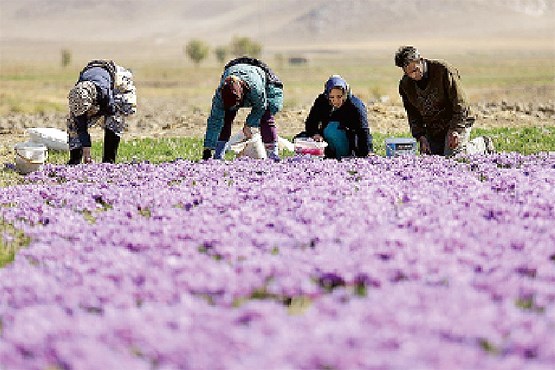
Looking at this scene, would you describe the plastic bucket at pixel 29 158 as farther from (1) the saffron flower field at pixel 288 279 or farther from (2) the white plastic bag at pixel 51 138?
(1) the saffron flower field at pixel 288 279

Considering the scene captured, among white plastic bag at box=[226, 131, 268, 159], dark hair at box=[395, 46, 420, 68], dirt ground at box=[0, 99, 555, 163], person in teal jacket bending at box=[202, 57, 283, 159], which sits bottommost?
dirt ground at box=[0, 99, 555, 163]

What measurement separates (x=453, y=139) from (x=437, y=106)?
0.57 m

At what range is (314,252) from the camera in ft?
18.2

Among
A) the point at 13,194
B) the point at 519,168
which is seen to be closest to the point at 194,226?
the point at 13,194

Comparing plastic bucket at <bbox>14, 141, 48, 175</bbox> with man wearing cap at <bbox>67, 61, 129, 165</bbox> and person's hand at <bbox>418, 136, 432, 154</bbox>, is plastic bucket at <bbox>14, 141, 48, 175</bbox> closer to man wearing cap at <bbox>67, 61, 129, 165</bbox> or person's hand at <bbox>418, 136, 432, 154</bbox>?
man wearing cap at <bbox>67, 61, 129, 165</bbox>

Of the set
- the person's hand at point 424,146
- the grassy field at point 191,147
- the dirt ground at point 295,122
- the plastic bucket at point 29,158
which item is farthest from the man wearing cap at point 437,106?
the dirt ground at point 295,122

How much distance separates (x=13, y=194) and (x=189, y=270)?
516 centimetres

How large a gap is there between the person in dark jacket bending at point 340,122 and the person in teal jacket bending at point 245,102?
660 mm

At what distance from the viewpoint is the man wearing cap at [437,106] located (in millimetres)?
12227

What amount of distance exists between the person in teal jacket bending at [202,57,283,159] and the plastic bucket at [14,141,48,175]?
2540 mm

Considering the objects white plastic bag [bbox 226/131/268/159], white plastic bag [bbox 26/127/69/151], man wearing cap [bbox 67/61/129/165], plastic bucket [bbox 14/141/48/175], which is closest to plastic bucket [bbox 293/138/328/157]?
white plastic bag [bbox 226/131/268/159]

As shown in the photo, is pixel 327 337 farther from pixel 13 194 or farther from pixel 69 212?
pixel 13 194

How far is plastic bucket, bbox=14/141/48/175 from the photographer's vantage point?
12688mm

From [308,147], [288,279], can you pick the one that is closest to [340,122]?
[308,147]
